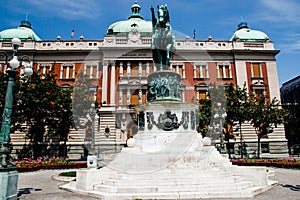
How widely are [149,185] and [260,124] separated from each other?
23.8 m

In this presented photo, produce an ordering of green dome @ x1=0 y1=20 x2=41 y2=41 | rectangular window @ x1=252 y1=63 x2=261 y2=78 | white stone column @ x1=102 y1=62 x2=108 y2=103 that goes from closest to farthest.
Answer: white stone column @ x1=102 y1=62 x2=108 y2=103, rectangular window @ x1=252 y1=63 x2=261 y2=78, green dome @ x1=0 y1=20 x2=41 y2=41

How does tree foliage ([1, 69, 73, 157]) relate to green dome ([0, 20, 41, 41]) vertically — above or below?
below

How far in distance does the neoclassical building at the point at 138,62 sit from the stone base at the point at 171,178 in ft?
81.8

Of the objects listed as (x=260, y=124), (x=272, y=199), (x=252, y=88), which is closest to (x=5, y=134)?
(x=272, y=199)

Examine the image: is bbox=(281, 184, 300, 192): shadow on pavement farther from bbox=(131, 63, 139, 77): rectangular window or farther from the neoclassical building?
bbox=(131, 63, 139, 77): rectangular window

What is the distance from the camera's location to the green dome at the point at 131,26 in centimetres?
3880

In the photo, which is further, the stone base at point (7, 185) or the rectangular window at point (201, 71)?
the rectangular window at point (201, 71)

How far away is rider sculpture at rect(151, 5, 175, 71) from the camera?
47.6 feet

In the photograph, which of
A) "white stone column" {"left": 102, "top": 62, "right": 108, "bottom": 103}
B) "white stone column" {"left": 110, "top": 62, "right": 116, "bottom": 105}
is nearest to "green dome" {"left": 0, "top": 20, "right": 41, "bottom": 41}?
"white stone column" {"left": 102, "top": 62, "right": 108, "bottom": 103}

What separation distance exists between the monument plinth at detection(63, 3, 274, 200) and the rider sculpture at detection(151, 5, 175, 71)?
1.31m

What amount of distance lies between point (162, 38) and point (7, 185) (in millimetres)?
11317

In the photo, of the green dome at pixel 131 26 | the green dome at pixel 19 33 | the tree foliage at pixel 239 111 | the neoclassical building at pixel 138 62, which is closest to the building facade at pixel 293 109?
the neoclassical building at pixel 138 62

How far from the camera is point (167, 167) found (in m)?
9.54

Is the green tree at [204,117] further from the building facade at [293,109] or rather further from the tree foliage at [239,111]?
the building facade at [293,109]
